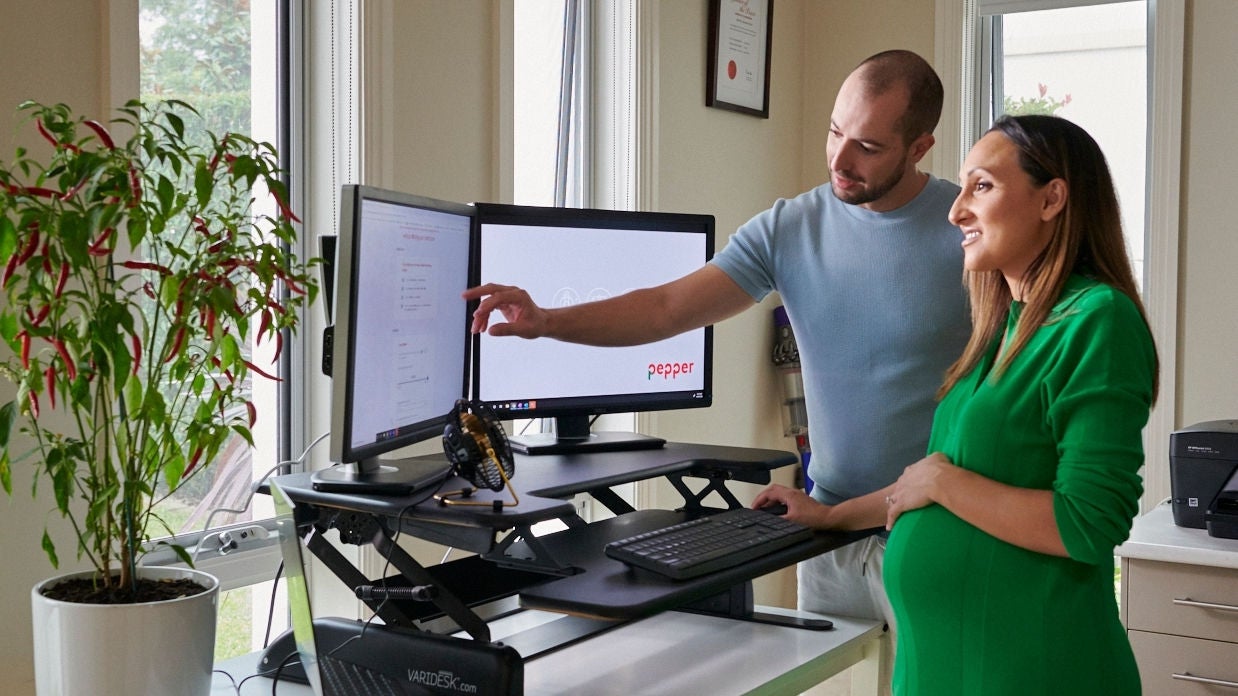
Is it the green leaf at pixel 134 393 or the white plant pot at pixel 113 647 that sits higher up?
the green leaf at pixel 134 393

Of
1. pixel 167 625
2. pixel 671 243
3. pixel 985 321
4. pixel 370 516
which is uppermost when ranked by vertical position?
pixel 671 243

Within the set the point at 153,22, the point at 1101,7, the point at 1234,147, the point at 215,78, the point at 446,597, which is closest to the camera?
the point at 446,597

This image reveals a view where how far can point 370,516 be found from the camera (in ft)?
5.02

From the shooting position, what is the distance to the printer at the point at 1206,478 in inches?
93.7

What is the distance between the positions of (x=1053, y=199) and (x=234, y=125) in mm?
1539

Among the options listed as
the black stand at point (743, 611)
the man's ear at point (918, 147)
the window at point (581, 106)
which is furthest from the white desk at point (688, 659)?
the window at point (581, 106)

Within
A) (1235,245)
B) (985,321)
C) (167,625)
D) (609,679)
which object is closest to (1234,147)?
(1235,245)

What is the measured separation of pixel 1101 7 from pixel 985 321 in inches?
109

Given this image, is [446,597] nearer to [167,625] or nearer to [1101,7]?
[167,625]

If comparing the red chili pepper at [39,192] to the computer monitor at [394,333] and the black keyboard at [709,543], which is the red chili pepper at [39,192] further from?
the black keyboard at [709,543]

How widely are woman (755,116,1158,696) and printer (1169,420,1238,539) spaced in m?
1.16

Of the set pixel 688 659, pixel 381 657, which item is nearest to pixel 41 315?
pixel 381 657

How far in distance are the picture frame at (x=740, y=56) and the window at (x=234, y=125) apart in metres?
1.56

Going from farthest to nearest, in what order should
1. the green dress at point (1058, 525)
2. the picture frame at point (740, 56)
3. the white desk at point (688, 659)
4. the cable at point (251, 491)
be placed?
1. the picture frame at point (740, 56)
2. the cable at point (251, 491)
3. the white desk at point (688, 659)
4. the green dress at point (1058, 525)
